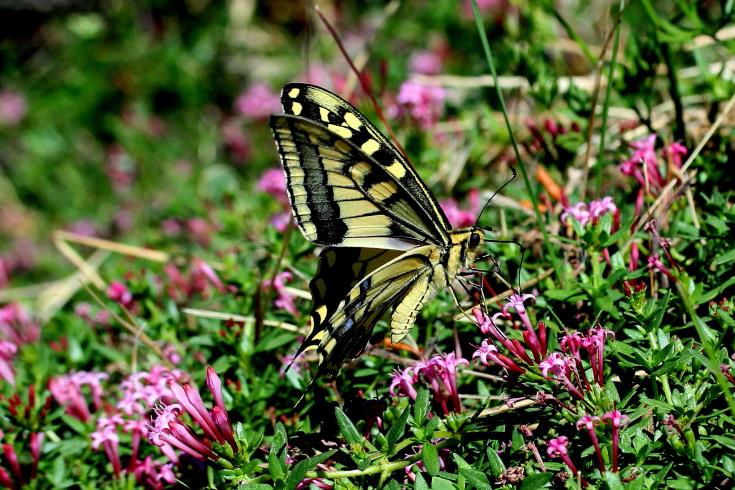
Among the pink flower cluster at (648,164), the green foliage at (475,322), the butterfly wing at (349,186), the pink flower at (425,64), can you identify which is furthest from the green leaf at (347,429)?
the pink flower at (425,64)

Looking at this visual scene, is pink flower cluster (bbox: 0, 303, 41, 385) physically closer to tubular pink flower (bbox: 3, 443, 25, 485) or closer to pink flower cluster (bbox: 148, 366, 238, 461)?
tubular pink flower (bbox: 3, 443, 25, 485)

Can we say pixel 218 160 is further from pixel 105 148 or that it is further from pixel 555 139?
pixel 555 139

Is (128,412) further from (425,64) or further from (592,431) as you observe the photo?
(425,64)

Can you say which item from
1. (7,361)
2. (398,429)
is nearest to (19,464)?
(7,361)

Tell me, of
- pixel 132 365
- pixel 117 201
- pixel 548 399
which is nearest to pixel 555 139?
pixel 548 399

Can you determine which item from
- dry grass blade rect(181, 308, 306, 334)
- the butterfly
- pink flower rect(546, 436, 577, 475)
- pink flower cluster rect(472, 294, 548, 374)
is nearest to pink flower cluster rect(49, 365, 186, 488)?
dry grass blade rect(181, 308, 306, 334)

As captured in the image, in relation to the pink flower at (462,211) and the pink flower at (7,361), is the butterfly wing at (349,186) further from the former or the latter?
the pink flower at (7,361)
